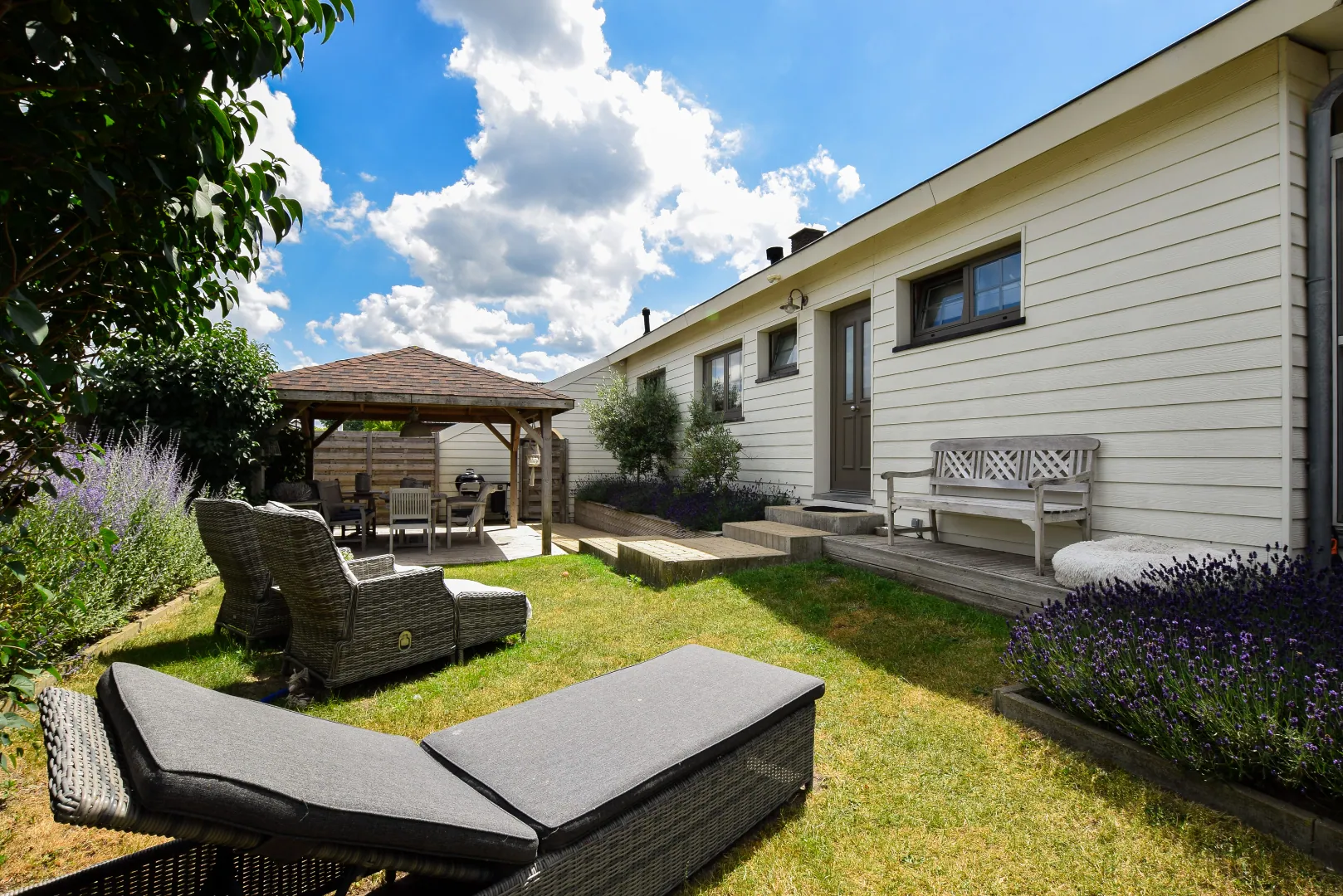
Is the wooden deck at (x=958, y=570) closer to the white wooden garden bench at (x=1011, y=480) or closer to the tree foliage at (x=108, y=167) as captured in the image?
the white wooden garden bench at (x=1011, y=480)

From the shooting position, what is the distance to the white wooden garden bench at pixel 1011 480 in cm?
449

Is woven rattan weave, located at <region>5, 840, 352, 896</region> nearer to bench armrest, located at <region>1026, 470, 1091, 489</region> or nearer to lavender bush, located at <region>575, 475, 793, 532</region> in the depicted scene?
bench armrest, located at <region>1026, 470, 1091, 489</region>

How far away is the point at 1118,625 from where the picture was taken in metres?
2.85

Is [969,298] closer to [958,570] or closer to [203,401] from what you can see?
[958,570]

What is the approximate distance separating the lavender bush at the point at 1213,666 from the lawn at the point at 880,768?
0.23 m

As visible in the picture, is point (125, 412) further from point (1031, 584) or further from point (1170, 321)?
point (1170, 321)

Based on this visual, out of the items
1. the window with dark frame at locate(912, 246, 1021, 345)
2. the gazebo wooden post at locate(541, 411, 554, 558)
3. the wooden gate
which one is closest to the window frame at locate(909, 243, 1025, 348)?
the window with dark frame at locate(912, 246, 1021, 345)

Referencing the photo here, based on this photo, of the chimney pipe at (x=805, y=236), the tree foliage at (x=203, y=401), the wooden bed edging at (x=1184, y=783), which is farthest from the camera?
the chimney pipe at (x=805, y=236)

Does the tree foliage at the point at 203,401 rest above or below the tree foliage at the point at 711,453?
above

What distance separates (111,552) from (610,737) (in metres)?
3.97

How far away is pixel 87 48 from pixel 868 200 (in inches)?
265

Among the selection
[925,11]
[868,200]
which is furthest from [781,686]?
[925,11]

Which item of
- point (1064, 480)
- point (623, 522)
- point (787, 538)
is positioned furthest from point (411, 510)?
point (1064, 480)

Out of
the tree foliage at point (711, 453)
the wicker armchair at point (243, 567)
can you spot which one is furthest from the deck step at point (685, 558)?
the wicker armchair at point (243, 567)
